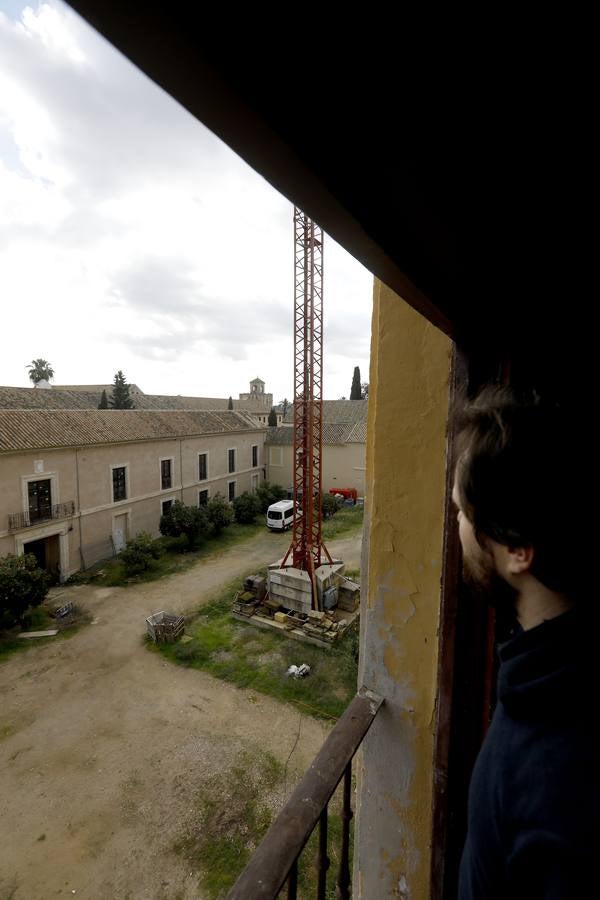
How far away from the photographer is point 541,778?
654mm

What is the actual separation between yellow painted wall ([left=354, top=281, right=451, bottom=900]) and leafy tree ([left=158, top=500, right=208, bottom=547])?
50.7 feet

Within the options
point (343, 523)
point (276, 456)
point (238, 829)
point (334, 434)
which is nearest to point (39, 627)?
point (238, 829)

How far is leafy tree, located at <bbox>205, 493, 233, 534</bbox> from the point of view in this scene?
1738cm

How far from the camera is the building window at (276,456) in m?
24.4

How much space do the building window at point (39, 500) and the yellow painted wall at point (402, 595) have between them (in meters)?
13.1

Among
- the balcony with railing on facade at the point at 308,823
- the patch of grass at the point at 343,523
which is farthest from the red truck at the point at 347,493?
the balcony with railing on facade at the point at 308,823

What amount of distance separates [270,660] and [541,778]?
9.52 metres

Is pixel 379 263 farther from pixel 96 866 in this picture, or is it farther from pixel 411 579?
pixel 96 866

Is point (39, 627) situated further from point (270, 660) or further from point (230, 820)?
point (230, 820)

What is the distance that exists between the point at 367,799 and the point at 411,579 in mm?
877

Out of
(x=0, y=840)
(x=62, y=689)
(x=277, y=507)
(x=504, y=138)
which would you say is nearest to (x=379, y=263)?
(x=504, y=138)

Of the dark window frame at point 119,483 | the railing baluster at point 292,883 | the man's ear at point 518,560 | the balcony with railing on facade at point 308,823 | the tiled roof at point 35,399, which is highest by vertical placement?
the tiled roof at point 35,399

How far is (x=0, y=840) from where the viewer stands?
5.63 meters

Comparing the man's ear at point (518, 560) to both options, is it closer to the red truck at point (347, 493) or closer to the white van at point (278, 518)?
the white van at point (278, 518)
